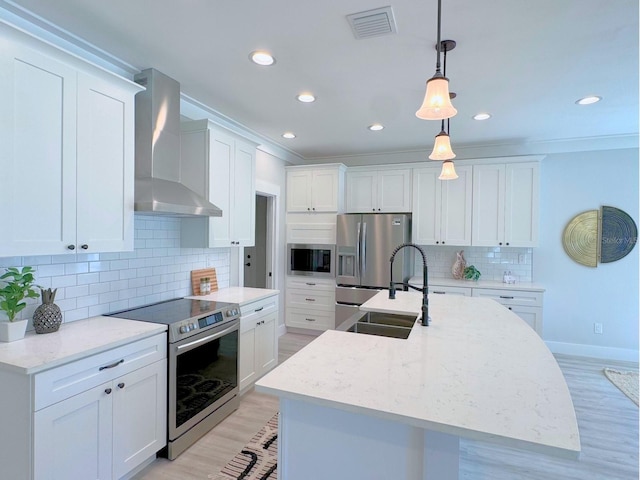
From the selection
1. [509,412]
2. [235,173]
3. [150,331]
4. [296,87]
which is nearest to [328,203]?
[235,173]

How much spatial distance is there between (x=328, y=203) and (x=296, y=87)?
2.23 m

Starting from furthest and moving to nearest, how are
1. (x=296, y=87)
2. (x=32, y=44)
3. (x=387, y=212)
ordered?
(x=387, y=212)
(x=296, y=87)
(x=32, y=44)

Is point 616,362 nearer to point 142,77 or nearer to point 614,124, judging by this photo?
point 614,124

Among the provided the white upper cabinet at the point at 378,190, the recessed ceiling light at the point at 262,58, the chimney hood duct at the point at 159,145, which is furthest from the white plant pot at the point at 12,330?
the white upper cabinet at the point at 378,190

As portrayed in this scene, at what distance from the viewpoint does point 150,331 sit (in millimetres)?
2092

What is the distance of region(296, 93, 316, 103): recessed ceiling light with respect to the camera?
2.97 metres

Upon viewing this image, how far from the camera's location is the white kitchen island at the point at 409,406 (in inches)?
40.9

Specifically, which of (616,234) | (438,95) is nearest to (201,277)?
(438,95)

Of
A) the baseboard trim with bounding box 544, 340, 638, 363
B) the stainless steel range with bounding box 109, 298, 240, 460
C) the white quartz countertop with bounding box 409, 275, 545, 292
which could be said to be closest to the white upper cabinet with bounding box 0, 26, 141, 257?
the stainless steel range with bounding box 109, 298, 240, 460

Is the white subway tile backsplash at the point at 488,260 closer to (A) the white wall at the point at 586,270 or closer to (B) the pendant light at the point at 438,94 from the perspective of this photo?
(A) the white wall at the point at 586,270

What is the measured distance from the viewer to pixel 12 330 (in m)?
1.81

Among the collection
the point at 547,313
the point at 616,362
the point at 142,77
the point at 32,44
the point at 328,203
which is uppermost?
the point at 142,77

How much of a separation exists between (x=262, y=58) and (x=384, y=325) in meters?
1.99

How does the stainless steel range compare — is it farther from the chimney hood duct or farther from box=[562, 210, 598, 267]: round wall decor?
box=[562, 210, 598, 267]: round wall decor
